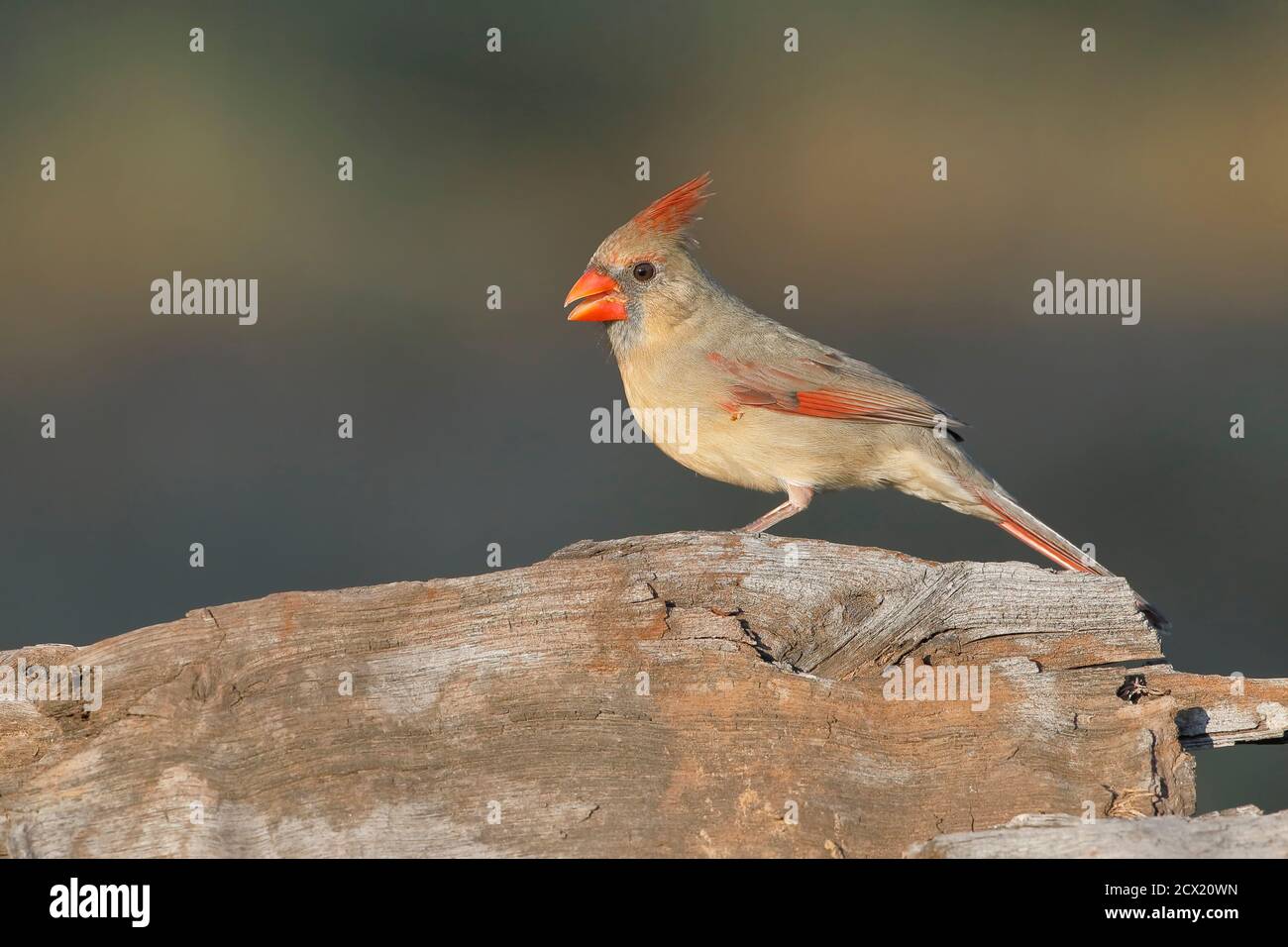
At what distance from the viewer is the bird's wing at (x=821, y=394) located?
5.81 meters

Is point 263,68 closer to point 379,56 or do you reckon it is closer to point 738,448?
point 379,56

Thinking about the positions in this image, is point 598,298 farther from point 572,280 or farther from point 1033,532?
point 572,280

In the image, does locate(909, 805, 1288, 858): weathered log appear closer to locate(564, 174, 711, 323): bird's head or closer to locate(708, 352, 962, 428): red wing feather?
locate(708, 352, 962, 428): red wing feather

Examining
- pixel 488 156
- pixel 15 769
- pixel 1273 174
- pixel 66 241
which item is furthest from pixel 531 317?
pixel 15 769

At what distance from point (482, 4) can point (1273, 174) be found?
19.8 feet

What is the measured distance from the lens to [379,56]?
11.7 metres

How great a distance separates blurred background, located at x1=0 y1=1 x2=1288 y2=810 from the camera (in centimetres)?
926

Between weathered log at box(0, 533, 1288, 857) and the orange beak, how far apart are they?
5.54 ft

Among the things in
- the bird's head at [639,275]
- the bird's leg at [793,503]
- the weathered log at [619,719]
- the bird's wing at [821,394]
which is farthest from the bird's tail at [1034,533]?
the bird's head at [639,275]

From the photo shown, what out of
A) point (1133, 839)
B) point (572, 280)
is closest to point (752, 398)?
point (1133, 839)

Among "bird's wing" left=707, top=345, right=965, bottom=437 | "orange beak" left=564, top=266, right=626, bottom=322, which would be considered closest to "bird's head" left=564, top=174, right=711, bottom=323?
"orange beak" left=564, top=266, right=626, bottom=322

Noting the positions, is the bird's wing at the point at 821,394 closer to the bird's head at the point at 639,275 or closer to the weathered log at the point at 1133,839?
the bird's head at the point at 639,275

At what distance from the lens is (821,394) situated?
5848mm

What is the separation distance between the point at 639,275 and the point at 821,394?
864 mm
